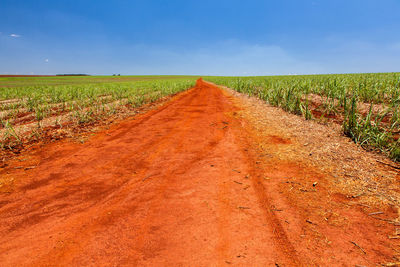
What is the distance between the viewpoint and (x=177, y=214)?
7.14 ft

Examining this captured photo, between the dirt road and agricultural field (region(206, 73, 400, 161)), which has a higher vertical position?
agricultural field (region(206, 73, 400, 161))

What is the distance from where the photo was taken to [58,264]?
1.61 m

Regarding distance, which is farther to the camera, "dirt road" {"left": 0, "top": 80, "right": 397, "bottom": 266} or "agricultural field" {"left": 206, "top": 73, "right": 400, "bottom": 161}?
"agricultural field" {"left": 206, "top": 73, "right": 400, "bottom": 161}

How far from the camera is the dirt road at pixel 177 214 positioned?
1688 millimetres

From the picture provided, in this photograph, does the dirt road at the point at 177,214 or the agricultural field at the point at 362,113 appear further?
the agricultural field at the point at 362,113

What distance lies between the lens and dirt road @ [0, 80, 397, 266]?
66.4 inches

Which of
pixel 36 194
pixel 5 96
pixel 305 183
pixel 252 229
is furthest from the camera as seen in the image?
pixel 5 96

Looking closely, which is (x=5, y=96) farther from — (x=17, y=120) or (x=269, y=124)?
(x=269, y=124)

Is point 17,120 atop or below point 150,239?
atop

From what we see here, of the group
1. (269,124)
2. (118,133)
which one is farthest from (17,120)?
(269,124)

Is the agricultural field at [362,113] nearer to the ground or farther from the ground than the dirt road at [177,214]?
farther from the ground

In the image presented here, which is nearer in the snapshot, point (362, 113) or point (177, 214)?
point (177, 214)

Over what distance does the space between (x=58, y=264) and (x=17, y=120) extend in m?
7.96

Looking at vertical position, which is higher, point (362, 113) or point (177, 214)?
point (362, 113)
